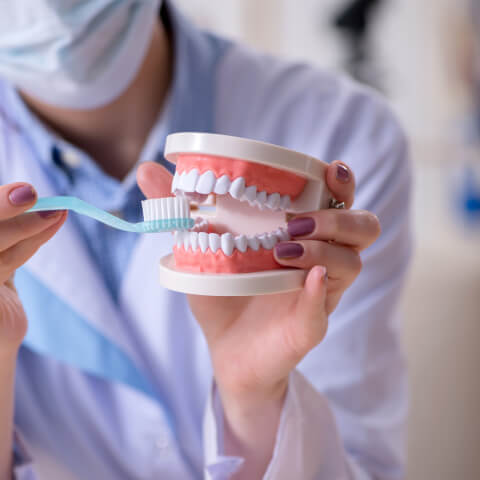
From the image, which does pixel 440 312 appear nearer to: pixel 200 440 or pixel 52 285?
pixel 200 440

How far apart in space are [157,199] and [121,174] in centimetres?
40

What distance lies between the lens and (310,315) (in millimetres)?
486

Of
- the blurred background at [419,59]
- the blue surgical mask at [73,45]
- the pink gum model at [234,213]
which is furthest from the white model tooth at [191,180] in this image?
the blurred background at [419,59]

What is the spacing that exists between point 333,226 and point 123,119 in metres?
0.47

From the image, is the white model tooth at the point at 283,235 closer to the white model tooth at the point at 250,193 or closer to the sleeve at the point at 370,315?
the white model tooth at the point at 250,193

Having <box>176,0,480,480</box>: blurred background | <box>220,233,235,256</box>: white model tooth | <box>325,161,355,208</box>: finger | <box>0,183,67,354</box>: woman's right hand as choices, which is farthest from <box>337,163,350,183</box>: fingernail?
<box>176,0,480,480</box>: blurred background

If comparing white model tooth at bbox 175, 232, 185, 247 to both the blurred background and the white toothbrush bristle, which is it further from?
the blurred background

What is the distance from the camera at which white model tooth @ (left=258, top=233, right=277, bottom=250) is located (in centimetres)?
48

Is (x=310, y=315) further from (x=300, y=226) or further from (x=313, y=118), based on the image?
(x=313, y=118)

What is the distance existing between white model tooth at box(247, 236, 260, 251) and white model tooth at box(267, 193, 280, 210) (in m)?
0.03

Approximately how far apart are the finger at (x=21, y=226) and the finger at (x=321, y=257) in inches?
7.1

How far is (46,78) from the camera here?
2.31 feet

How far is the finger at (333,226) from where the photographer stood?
0.48 meters

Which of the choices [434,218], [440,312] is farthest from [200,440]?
[434,218]
